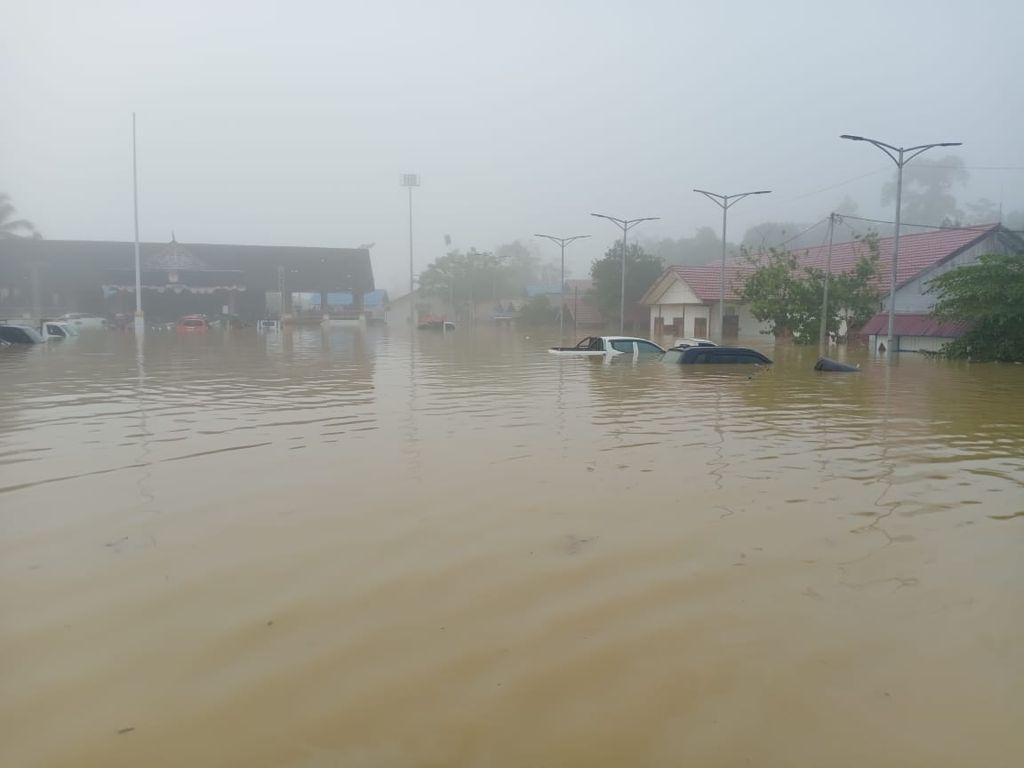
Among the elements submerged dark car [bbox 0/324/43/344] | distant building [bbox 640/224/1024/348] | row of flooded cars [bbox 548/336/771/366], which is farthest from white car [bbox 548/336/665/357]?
submerged dark car [bbox 0/324/43/344]

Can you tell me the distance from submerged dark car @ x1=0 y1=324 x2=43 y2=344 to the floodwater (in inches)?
1172

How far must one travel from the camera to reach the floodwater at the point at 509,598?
365 centimetres

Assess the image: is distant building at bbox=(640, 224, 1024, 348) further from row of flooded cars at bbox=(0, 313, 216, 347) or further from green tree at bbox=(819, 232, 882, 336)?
row of flooded cars at bbox=(0, 313, 216, 347)

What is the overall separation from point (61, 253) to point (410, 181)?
Result: 39557 millimetres

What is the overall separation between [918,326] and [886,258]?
12.0 m

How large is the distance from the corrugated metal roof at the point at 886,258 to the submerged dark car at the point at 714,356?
14.9m

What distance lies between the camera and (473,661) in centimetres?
432

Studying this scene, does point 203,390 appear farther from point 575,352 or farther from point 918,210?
point 918,210

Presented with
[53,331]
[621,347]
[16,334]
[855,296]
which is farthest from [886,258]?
[53,331]

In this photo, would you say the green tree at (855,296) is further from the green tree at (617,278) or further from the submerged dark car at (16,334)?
the submerged dark car at (16,334)

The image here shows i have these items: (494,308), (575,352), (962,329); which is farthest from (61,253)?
(962,329)

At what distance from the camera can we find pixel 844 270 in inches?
1868

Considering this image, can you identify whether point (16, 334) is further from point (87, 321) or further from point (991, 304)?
point (991, 304)

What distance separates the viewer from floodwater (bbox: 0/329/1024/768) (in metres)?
3.65
